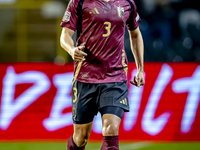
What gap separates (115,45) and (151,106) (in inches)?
110

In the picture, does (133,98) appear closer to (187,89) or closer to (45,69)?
(187,89)

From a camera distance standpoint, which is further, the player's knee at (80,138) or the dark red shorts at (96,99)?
the player's knee at (80,138)

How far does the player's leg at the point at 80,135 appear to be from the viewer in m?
3.08

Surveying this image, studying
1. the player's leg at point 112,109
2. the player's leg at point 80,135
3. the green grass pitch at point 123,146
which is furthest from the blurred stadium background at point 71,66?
the player's leg at point 112,109

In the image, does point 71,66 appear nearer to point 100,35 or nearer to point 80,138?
point 80,138

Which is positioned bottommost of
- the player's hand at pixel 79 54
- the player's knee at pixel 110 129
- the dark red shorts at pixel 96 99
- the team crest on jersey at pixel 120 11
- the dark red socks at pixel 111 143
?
the dark red socks at pixel 111 143

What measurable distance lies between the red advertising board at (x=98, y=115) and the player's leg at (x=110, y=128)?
264 cm

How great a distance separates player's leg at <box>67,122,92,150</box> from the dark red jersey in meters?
0.46

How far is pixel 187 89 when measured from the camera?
5.51m

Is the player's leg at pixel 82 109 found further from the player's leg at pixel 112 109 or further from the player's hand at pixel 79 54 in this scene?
the player's hand at pixel 79 54

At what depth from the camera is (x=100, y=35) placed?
287 cm

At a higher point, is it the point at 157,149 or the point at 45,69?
the point at 45,69

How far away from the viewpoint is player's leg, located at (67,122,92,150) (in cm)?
308

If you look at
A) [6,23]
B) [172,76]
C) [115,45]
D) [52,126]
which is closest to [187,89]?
[172,76]
